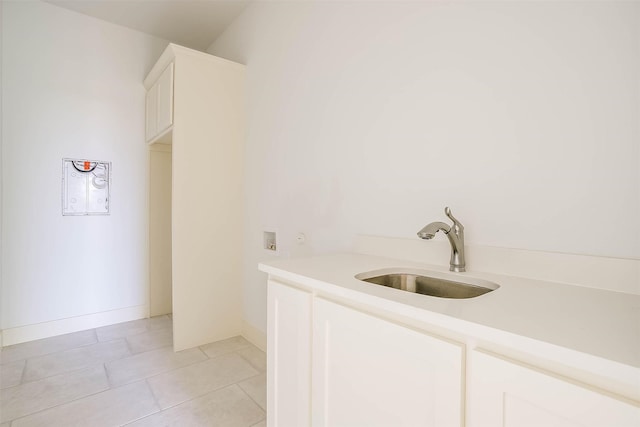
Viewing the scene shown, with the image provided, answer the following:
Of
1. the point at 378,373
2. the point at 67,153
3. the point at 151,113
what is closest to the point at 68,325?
the point at 67,153

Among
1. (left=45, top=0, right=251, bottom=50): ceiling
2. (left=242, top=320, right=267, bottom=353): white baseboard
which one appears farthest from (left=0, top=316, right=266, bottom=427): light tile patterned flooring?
(left=45, top=0, right=251, bottom=50): ceiling

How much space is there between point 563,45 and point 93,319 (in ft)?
12.8

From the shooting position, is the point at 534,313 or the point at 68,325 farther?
the point at 68,325

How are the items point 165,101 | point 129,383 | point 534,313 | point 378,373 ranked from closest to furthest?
point 534,313, point 378,373, point 129,383, point 165,101

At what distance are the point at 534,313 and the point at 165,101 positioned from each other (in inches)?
110

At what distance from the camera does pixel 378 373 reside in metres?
0.79

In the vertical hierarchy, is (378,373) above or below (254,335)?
above

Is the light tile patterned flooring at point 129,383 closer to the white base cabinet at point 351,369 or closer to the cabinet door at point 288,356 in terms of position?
the cabinet door at point 288,356

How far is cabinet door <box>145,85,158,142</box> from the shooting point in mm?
2793

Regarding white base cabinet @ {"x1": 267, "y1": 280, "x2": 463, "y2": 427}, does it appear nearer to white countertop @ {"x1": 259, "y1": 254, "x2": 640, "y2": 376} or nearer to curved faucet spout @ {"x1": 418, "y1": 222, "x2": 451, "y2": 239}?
white countertop @ {"x1": 259, "y1": 254, "x2": 640, "y2": 376}

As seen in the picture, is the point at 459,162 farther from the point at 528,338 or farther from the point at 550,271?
the point at 528,338

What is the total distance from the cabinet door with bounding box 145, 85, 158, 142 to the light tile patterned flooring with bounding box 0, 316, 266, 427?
190cm

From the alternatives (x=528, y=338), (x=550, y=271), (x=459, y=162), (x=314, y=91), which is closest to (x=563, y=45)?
(x=459, y=162)

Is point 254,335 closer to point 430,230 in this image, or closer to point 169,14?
point 430,230
